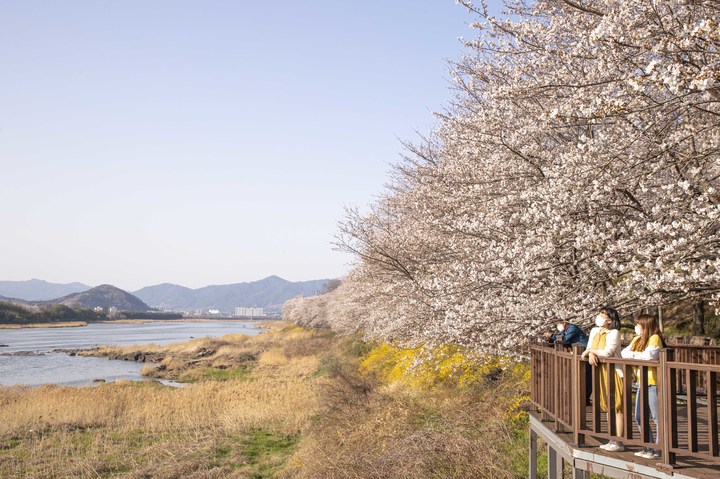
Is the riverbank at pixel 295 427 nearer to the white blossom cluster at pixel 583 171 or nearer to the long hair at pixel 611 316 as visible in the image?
the white blossom cluster at pixel 583 171

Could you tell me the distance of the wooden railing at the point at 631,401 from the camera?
16.0 feet

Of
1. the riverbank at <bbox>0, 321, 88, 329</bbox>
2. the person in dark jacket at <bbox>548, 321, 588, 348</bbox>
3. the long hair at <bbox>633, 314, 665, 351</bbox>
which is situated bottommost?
the riverbank at <bbox>0, 321, 88, 329</bbox>

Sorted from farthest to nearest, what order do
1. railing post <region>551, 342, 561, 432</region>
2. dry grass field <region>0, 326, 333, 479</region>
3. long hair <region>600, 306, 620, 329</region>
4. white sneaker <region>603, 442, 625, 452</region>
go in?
dry grass field <region>0, 326, 333, 479</region> → railing post <region>551, 342, 561, 432</region> → long hair <region>600, 306, 620, 329</region> → white sneaker <region>603, 442, 625, 452</region>

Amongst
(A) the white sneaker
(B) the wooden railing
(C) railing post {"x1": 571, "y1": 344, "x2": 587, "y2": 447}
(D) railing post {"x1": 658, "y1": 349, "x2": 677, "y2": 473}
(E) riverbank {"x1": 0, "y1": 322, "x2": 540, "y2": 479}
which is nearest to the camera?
(B) the wooden railing

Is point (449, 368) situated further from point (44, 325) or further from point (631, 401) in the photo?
point (44, 325)

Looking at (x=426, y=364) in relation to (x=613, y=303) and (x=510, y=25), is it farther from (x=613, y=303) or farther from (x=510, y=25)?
(x=510, y=25)

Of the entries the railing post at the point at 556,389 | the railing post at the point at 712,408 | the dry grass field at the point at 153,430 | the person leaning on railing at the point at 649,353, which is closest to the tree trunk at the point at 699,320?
the railing post at the point at 556,389

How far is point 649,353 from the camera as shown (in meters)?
5.91

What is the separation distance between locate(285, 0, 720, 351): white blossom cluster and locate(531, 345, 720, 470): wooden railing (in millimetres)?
1345

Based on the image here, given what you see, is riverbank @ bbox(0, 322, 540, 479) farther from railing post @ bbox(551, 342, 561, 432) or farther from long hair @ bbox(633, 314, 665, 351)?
long hair @ bbox(633, 314, 665, 351)

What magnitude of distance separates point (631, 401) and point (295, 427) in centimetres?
1517

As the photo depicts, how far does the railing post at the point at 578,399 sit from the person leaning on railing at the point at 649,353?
1.54ft

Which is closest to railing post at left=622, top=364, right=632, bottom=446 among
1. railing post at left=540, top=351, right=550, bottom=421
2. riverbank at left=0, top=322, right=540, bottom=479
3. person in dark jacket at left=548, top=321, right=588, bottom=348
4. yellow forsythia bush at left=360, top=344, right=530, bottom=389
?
railing post at left=540, top=351, right=550, bottom=421

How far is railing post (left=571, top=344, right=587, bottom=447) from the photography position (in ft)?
19.9
